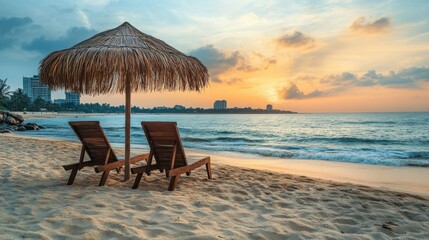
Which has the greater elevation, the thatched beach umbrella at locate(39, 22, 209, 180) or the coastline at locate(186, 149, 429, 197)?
the thatched beach umbrella at locate(39, 22, 209, 180)

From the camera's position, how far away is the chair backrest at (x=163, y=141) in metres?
4.68

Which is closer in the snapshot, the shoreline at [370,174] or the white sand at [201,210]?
the white sand at [201,210]

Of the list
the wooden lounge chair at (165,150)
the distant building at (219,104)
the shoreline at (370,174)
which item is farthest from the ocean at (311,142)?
the distant building at (219,104)

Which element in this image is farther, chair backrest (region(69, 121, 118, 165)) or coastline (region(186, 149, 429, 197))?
coastline (region(186, 149, 429, 197))

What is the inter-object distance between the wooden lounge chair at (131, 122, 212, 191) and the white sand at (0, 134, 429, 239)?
26 cm

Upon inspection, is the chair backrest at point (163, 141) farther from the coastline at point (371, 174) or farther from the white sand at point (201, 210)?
the coastline at point (371, 174)

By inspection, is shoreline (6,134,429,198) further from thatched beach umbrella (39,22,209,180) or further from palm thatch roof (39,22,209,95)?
palm thatch roof (39,22,209,95)

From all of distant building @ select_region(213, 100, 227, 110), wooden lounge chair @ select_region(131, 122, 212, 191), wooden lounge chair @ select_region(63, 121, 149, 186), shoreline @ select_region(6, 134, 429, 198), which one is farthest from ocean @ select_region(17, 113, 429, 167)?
distant building @ select_region(213, 100, 227, 110)

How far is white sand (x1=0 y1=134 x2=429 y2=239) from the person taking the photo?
2977mm

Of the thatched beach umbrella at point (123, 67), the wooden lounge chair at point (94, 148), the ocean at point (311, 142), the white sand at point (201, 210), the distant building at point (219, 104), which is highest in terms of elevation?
the distant building at point (219, 104)

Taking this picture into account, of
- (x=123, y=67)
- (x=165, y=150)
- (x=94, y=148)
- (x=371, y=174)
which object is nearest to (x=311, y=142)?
(x=371, y=174)

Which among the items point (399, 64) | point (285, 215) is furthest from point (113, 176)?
point (399, 64)

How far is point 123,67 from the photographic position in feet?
14.5

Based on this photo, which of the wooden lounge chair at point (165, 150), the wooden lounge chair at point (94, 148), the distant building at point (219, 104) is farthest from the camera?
the distant building at point (219, 104)
